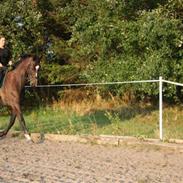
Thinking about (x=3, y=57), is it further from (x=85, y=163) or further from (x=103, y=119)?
(x=103, y=119)

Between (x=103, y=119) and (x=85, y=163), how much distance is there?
832 centimetres

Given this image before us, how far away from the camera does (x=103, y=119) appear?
716 inches

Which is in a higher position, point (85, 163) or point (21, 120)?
point (21, 120)

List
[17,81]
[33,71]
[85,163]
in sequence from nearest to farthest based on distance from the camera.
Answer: [85,163], [33,71], [17,81]

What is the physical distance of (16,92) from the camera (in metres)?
A: 13.2

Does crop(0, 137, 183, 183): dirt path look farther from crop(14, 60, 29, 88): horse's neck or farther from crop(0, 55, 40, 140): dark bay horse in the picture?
crop(14, 60, 29, 88): horse's neck

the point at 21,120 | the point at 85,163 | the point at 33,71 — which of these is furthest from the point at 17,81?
the point at 85,163

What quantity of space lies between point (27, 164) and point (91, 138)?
10.8ft

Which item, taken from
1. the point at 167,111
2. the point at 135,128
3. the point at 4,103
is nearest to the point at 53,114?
the point at 167,111

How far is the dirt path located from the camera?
8509 millimetres

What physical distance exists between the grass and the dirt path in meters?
1.71

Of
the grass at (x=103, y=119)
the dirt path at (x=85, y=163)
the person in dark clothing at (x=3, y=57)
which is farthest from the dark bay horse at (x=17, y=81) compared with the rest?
the grass at (x=103, y=119)

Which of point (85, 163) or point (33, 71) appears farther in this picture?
point (33, 71)

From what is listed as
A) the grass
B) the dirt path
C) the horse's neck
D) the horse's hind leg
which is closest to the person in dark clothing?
the horse's neck
